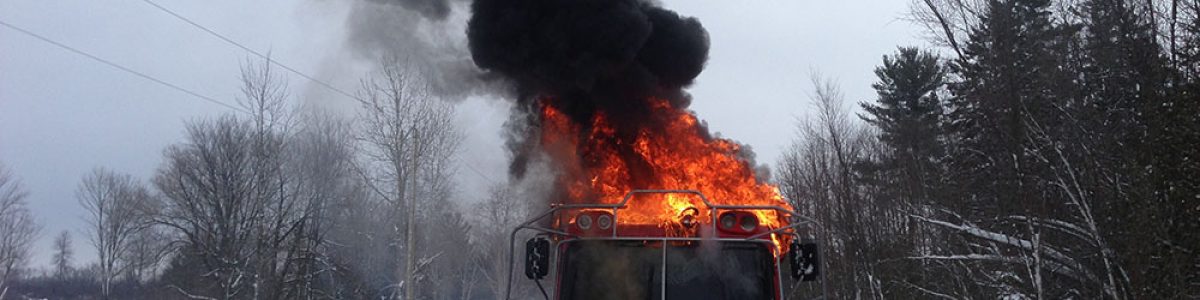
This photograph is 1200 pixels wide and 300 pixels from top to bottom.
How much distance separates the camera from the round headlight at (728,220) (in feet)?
22.9

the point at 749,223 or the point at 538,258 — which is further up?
the point at 749,223

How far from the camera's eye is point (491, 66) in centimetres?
1030

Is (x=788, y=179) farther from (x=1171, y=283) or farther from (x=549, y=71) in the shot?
(x=549, y=71)

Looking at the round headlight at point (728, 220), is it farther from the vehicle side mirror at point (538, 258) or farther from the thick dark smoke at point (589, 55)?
the thick dark smoke at point (589, 55)

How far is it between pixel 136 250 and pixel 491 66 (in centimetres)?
5664

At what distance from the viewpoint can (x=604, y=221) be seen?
714 cm

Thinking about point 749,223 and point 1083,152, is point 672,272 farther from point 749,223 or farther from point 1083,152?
point 1083,152

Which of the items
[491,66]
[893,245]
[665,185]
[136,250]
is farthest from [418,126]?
[136,250]

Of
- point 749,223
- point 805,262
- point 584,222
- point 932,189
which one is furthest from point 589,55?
point 932,189

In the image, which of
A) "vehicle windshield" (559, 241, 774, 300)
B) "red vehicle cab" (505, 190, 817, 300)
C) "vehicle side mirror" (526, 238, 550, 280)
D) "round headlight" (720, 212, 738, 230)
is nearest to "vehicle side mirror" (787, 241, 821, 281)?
"red vehicle cab" (505, 190, 817, 300)

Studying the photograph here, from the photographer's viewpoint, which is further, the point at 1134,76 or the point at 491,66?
the point at 1134,76

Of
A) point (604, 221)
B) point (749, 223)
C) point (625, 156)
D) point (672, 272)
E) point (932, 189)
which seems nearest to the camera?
point (672, 272)

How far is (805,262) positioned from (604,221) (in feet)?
5.67

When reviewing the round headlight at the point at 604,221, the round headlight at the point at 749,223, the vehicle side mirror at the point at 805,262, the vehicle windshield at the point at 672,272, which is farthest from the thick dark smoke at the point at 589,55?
the vehicle side mirror at the point at 805,262
